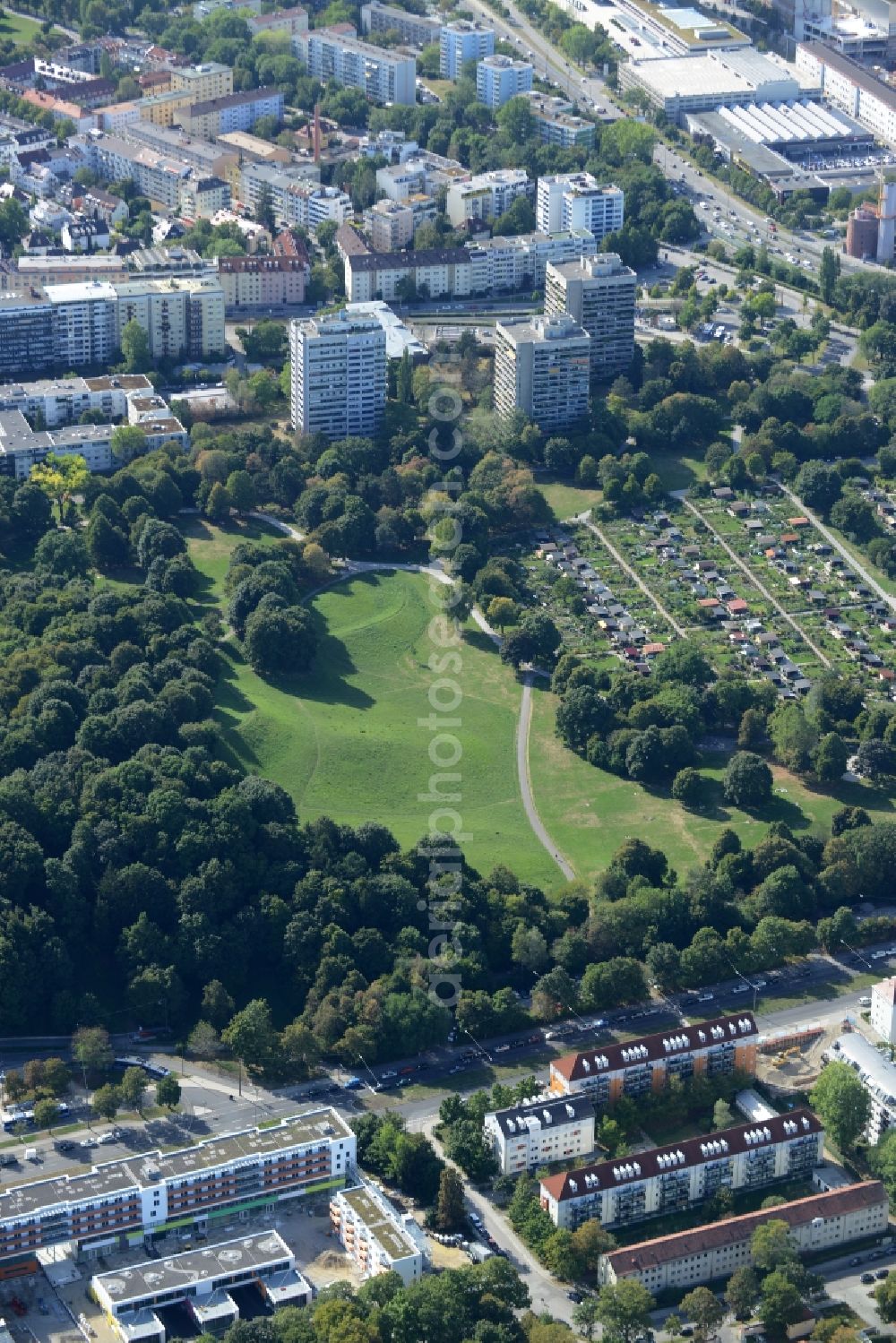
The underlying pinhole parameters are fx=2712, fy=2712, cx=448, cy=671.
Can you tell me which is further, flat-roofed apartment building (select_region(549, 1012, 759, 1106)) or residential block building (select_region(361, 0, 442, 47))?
residential block building (select_region(361, 0, 442, 47))

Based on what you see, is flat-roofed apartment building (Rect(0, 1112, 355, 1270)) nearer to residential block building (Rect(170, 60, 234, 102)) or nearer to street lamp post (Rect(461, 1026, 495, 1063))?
street lamp post (Rect(461, 1026, 495, 1063))

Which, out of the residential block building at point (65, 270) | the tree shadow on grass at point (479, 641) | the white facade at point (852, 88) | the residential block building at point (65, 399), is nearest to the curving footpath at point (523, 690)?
the tree shadow on grass at point (479, 641)

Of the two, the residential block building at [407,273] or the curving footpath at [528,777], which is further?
the residential block building at [407,273]

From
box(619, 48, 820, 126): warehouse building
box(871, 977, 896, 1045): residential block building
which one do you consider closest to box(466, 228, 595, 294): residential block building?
box(619, 48, 820, 126): warehouse building

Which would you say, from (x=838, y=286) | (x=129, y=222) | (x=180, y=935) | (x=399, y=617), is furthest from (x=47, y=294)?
(x=180, y=935)

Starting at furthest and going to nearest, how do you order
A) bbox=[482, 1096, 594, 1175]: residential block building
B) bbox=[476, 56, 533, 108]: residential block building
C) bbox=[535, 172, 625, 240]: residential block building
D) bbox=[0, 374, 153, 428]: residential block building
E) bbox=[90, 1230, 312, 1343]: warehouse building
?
bbox=[476, 56, 533, 108]: residential block building, bbox=[535, 172, 625, 240]: residential block building, bbox=[0, 374, 153, 428]: residential block building, bbox=[482, 1096, 594, 1175]: residential block building, bbox=[90, 1230, 312, 1343]: warehouse building

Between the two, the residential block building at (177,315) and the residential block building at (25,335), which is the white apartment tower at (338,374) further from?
the residential block building at (25,335)

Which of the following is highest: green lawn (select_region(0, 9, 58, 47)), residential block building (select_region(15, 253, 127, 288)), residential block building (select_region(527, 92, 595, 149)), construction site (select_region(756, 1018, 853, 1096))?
residential block building (select_region(527, 92, 595, 149))

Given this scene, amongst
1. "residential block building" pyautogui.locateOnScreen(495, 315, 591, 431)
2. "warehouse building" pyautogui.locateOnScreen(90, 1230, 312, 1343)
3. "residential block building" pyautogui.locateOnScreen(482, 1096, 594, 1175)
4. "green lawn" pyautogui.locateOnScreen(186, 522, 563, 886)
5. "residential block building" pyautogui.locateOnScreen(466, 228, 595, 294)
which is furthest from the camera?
"residential block building" pyautogui.locateOnScreen(466, 228, 595, 294)
